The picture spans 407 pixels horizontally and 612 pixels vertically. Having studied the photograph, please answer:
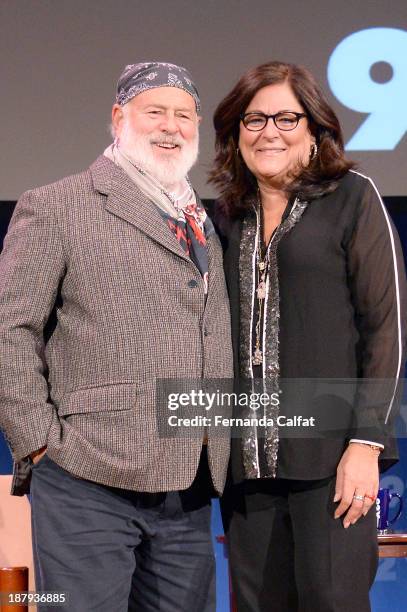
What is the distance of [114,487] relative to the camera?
2.11 metres

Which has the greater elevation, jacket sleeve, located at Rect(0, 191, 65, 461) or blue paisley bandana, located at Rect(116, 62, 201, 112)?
blue paisley bandana, located at Rect(116, 62, 201, 112)

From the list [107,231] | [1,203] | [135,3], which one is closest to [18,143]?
[1,203]

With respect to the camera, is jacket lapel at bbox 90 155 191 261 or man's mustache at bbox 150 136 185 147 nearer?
jacket lapel at bbox 90 155 191 261

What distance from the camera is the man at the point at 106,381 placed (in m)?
2.08

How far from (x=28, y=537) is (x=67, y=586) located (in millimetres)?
942

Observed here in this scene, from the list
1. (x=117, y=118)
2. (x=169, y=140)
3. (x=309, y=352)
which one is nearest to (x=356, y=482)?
(x=309, y=352)

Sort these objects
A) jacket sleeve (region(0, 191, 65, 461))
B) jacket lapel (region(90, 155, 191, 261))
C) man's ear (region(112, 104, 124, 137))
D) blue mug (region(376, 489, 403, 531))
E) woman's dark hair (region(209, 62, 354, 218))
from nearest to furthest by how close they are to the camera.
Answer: jacket sleeve (region(0, 191, 65, 461)) < jacket lapel (region(90, 155, 191, 261)) < woman's dark hair (region(209, 62, 354, 218)) < man's ear (region(112, 104, 124, 137)) < blue mug (region(376, 489, 403, 531))

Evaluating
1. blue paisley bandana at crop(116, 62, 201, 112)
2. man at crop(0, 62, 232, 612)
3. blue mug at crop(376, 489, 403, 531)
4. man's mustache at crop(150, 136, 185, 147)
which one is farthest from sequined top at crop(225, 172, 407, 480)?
blue mug at crop(376, 489, 403, 531)

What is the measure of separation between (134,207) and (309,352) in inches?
20.2

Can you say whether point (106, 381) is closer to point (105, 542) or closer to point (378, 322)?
point (105, 542)

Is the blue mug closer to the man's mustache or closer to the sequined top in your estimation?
the sequined top

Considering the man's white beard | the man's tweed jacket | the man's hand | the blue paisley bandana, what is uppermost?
the blue paisley bandana

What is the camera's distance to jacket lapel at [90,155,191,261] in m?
2.18

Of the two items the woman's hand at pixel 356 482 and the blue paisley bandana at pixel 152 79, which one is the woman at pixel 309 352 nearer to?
the woman's hand at pixel 356 482
